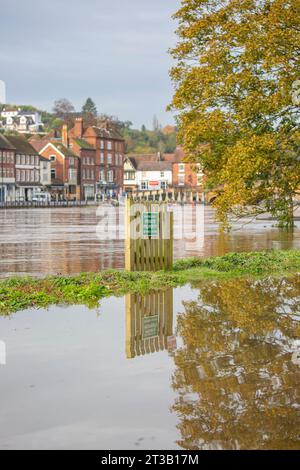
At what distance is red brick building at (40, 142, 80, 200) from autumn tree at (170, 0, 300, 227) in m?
106

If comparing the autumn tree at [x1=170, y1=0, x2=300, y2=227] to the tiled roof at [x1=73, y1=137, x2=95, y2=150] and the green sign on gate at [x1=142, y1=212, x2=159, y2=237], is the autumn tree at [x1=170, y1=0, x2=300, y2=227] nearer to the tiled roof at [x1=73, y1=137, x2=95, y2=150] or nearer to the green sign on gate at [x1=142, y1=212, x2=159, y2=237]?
the green sign on gate at [x1=142, y1=212, x2=159, y2=237]

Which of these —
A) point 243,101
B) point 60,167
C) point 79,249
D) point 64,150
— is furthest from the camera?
point 64,150

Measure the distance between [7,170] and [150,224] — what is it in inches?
3966

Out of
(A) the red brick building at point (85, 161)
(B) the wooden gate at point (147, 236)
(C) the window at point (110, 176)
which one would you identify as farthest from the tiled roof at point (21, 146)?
(B) the wooden gate at point (147, 236)

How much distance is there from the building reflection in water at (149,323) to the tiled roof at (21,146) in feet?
347

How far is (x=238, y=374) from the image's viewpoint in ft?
26.4

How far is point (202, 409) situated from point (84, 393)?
128 centimetres

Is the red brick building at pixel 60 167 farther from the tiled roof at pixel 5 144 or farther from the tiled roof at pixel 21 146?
the tiled roof at pixel 5 144

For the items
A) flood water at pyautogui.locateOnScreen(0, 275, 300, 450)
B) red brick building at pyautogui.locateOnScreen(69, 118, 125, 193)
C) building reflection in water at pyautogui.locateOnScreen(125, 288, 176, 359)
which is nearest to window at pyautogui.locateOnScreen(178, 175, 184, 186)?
red brick building at pyautogui.locateOnScreen(69, 118, 125, 193)

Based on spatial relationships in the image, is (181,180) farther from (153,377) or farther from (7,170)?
(153,377)

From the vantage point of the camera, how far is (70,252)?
2577 centimetres

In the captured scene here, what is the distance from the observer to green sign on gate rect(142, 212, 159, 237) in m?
16.5

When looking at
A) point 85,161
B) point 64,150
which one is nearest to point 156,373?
point 64,150

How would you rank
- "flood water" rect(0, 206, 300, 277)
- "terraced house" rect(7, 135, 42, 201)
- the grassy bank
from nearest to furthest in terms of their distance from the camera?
the grassy bank → "flood water" rect(0, 206, 300, 277) → "terraced house" rect(7, 135, 42, 201)
